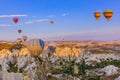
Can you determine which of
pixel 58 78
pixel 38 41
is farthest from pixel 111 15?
pixel 38 41

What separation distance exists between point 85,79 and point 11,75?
9409 millimetres

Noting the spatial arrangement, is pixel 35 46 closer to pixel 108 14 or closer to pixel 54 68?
pixel 108 14

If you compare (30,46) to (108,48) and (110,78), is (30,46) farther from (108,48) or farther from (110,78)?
(108,48)

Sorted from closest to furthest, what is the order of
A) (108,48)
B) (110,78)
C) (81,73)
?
1. (110,78)
2. (81,73)
3. (108,48)

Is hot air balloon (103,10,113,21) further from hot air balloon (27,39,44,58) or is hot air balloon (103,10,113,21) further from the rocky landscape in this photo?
hot air balloon (27,39,44,58)

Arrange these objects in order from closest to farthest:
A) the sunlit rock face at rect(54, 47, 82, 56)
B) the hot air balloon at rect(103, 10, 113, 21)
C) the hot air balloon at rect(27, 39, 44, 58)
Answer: the hot air balloon at rect(27, 39, 44, 58)
the hot air balloon at rect(103, 10, 113, 21)
the sunlit rock face at rect(54, 47, 82, 56)

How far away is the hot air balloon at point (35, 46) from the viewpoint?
1586cm

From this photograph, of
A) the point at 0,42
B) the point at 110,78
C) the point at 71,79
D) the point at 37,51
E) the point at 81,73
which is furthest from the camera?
the point at 0,42

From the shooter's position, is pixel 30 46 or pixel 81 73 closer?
pixel 30 46

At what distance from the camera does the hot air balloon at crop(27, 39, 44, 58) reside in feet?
52.0

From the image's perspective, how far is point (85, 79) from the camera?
24.9 metres

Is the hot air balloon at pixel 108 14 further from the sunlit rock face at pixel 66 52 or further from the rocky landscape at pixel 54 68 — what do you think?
the sunlit rock face at pixel 66 52

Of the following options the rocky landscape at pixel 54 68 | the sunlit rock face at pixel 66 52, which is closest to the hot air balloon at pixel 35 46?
the rocky landscape at pixel 54 68

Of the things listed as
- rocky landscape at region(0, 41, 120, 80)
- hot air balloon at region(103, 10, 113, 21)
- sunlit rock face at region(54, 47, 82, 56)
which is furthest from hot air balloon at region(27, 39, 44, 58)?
sunlit rock face at region(54, 47, 82, 56)
